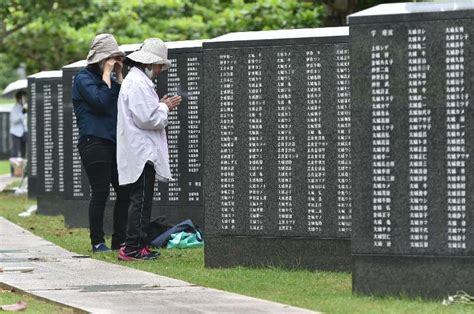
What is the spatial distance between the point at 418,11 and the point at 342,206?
2.32 meters

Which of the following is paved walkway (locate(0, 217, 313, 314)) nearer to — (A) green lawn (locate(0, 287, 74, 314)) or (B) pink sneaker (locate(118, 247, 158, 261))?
(A) green lawn (locate(0, 287, 74, 314))

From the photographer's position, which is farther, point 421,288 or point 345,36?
point 345,36

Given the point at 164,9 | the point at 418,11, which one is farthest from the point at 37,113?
the point at 164,9

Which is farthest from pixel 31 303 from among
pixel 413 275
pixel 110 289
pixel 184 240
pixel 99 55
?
pixel 184 240

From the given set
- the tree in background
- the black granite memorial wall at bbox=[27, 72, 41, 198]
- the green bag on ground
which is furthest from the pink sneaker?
the tree in background

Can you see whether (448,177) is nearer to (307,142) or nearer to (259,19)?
(307,142)

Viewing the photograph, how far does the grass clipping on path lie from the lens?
28.5ft

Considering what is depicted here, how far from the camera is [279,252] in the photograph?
11258 millimetres

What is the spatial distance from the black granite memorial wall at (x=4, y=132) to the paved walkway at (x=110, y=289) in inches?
1533

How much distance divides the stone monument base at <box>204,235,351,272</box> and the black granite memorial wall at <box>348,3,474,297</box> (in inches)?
69.9

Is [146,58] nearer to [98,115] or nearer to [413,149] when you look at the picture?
[98,115]

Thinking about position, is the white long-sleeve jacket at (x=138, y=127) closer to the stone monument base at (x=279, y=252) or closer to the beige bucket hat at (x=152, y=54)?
the beige bucket hat at (x=152, y=54)

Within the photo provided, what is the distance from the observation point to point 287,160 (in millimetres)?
11156

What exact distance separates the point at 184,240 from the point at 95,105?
1677mm
